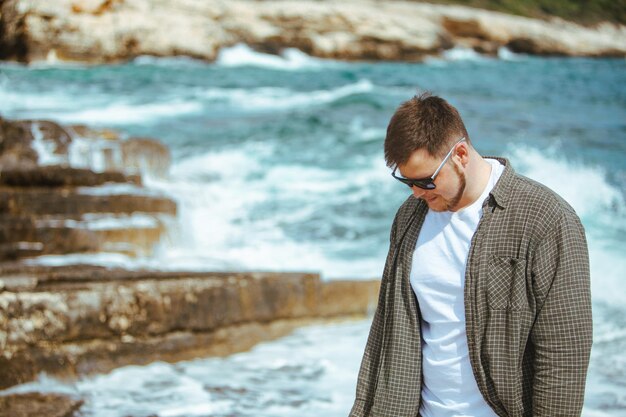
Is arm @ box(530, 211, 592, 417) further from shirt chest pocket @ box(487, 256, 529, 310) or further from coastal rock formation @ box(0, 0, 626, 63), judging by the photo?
coastal rock formation @ box(0, 0, 626, 63)

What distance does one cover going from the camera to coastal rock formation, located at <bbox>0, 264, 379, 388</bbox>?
5.66 meters

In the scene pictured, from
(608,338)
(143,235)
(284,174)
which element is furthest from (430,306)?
(284,174)

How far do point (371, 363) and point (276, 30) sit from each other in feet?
148

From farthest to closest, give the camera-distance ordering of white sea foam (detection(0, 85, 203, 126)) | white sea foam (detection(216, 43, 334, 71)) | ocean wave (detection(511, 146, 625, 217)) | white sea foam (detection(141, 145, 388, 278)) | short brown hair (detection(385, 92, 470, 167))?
white sea foam (detection(216, 43, 334, 71))
white sea foam (detection(0, 85, 203, 126))
ocean wave (detection(511, 146, 625, 217))
white sea foam (detection(141, 145, 388, 278))
short brown hair (detection(385, 92, 470, 167))

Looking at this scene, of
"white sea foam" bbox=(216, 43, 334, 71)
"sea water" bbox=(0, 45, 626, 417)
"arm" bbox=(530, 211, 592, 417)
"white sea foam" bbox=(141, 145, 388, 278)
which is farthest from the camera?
"white sea foam" bbox=(216, 43, 334, 71)

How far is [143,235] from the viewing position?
8664 millimetres

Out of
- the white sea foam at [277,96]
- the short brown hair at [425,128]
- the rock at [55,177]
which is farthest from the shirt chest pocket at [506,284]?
the white sea foam at [277,96]

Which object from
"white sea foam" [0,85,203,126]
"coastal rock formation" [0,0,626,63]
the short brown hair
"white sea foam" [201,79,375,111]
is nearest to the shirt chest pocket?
the short brown hair

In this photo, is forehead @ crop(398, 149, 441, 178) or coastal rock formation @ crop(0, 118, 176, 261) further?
coastal rock formation @ crop(0, 118, 176, 261)

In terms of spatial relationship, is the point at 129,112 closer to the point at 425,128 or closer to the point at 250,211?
the point at 250,211

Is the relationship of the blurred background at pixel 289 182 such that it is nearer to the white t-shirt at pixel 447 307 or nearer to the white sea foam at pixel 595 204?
the white sea foam at pixel 595 204

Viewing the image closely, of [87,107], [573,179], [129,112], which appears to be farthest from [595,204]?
[87,107]

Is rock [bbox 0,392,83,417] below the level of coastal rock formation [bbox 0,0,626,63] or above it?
below

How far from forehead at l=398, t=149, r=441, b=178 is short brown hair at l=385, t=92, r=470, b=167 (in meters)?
0.01
